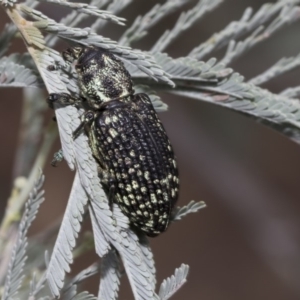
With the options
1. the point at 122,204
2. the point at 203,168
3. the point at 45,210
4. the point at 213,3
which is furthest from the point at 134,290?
the point at 203,168

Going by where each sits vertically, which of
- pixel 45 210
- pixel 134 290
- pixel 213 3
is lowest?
pixel 45 210

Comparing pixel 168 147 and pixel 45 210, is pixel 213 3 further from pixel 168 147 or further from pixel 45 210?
pixel 45 210

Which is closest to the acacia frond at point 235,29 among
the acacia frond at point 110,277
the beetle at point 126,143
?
the beetle at point 126,143

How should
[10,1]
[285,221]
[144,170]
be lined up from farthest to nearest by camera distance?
[285,221]
[144,170]
[10,1]

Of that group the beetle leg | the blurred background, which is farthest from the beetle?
the blurred background

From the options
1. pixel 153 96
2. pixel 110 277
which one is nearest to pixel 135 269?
pixel 110 277

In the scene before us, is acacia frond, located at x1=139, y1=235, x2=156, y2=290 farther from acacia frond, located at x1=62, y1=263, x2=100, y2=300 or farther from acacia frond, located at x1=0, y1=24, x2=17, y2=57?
acacia frond, located at x1=0, y1=24, x2=17, y2=57
